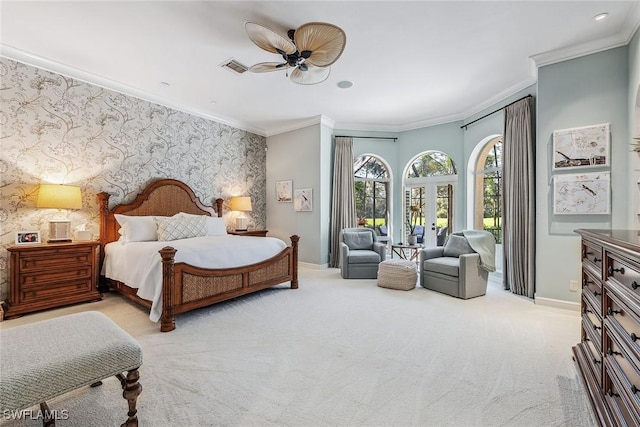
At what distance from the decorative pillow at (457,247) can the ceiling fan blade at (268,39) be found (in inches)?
134

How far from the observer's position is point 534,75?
3.59 m

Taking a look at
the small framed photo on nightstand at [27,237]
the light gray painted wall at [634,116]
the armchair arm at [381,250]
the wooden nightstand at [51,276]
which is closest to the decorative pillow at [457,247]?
the armchair arm at [381,250]

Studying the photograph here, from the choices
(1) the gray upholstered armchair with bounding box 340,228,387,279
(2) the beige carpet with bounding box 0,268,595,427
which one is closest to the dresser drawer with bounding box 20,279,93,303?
(2) the beige carpet with bounding box 0,268,595,427

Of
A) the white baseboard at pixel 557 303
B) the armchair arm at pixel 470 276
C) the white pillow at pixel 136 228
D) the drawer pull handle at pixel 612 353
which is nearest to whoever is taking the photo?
the drawer pull handle at pixel 612 353

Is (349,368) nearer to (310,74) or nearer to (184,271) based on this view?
(184,271)

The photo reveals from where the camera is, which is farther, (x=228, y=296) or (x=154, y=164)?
(x=154, y=164)

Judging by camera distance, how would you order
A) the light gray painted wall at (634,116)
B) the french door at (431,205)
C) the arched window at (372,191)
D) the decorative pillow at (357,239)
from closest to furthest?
the light gray painted wall at (634,116)
the decorative pillow at (357,239)
the french door at (431,205)
the arched window at (372,191)

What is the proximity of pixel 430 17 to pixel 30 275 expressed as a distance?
16.2ft

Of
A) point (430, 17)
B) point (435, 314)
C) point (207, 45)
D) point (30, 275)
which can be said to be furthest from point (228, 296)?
point (430, 17)

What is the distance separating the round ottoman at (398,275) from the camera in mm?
4113

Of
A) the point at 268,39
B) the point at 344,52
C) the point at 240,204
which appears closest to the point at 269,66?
the point at 268,39

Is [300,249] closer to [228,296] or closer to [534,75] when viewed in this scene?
[228,296]

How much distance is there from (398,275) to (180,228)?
3.26m

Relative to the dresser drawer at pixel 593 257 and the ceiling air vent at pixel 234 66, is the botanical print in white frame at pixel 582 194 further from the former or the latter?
the ceiling air vent at pixel 234 66
